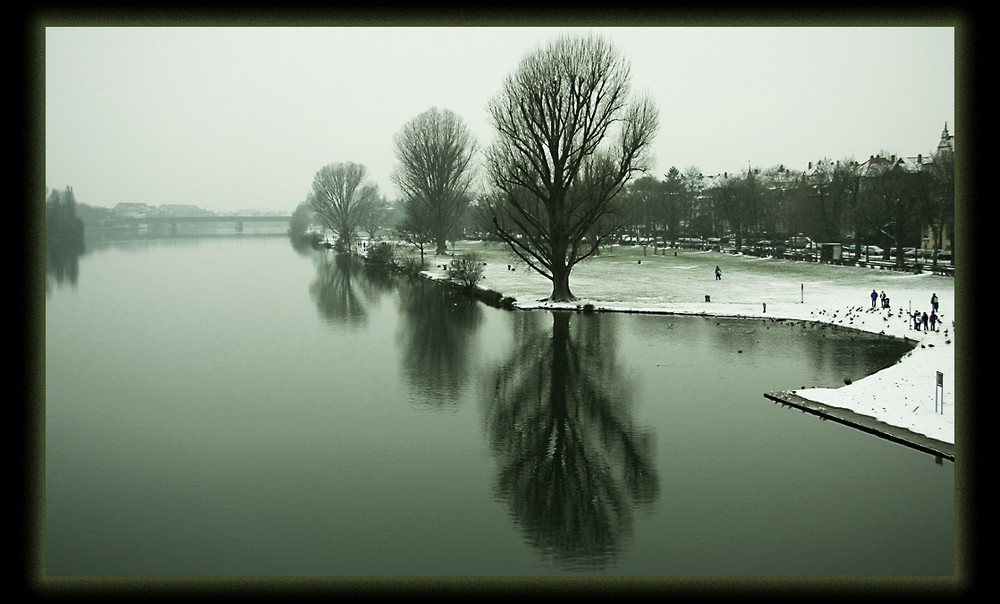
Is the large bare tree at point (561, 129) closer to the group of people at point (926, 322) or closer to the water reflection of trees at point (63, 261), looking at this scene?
the group of people at point (926, 322)

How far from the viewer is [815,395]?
1873cm

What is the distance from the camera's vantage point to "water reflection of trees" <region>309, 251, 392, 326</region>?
35509 mm

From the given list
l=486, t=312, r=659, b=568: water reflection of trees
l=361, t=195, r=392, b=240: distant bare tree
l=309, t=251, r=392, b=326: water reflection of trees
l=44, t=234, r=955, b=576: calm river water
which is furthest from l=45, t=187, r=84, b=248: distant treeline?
l=486, t=312, r=659, b=568: water reflection of trees

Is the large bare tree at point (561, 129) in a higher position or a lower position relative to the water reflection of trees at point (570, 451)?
higher

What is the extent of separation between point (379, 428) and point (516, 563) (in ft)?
22.4

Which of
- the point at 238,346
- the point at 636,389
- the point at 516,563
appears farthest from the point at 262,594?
the point at 238,346

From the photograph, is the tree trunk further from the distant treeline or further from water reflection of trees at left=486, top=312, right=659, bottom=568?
the distant treeline

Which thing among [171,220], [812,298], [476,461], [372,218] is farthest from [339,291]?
[171,220]

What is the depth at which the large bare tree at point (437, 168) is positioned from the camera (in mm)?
70562

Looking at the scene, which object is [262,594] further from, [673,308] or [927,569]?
[673,308]

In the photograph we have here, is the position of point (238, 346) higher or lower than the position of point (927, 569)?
higher

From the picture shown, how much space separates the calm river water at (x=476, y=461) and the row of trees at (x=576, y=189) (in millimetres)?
10976

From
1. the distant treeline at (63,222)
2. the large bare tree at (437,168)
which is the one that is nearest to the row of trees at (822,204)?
the large bare tree at (437,168)

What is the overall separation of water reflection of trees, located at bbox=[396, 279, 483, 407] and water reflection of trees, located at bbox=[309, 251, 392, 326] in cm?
208
